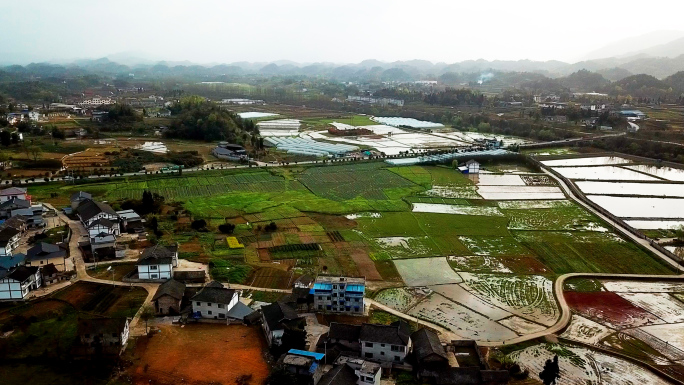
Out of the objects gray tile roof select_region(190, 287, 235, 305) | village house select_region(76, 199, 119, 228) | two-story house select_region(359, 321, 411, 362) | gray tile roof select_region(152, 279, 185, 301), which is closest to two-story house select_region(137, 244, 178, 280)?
gray tile roof select_region(152, 279, 185, 301)

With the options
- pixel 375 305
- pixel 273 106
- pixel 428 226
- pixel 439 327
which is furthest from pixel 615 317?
pixel 273 106

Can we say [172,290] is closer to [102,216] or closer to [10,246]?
[102,216]

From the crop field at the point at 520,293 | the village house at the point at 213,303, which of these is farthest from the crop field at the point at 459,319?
the village house at the point at 213,303

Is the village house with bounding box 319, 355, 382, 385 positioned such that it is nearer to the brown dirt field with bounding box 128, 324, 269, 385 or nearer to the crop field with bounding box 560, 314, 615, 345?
the brown dirt field with bounding box 128, 324, 269, 385

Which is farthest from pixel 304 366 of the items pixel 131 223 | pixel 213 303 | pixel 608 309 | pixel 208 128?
pixel 208 128

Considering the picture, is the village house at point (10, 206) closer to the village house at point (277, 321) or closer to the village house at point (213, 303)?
the village house at point (213, 303)

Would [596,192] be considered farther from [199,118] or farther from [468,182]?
[199,118]

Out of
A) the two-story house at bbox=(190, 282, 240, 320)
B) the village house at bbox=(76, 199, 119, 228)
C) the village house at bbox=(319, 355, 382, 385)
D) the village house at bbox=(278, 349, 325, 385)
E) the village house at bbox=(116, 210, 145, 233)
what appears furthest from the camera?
the village house at bbox=(116, 210, 145, 233)
